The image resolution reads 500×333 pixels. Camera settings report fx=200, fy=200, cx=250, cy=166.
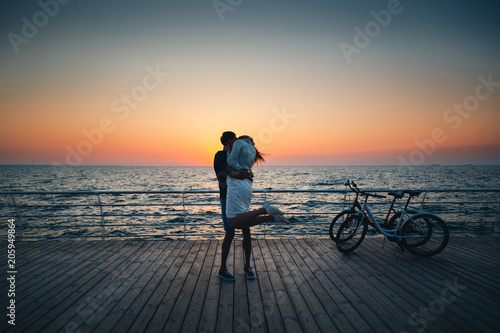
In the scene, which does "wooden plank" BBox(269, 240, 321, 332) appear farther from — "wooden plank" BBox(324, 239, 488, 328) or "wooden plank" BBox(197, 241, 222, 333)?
"wooden plank" BBox(324, 239, 488, 328)

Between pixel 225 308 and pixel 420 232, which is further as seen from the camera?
pixel 420 232

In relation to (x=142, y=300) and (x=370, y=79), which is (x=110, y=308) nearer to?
(x=142, y=300)

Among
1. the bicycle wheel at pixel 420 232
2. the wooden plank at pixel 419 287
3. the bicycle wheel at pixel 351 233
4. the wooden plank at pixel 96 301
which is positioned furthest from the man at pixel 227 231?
the bicycle wheel at pixel 420 232

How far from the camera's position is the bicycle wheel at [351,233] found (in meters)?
3.49

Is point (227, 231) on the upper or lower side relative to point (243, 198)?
lower

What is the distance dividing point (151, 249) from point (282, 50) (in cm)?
963

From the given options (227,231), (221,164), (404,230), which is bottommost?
(404,230)

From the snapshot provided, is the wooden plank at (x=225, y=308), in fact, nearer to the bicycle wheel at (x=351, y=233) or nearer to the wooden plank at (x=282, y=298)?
the wooden plank at (x=282, y=298)

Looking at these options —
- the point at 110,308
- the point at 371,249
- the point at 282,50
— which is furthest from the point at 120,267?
the point at 282,50

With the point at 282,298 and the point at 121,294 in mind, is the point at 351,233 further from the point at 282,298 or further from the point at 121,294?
the point at 121,294

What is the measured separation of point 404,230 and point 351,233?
84 centimetres

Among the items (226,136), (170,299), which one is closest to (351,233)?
(226,136)

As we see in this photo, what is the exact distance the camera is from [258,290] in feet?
7.88

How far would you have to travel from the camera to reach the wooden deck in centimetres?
185
